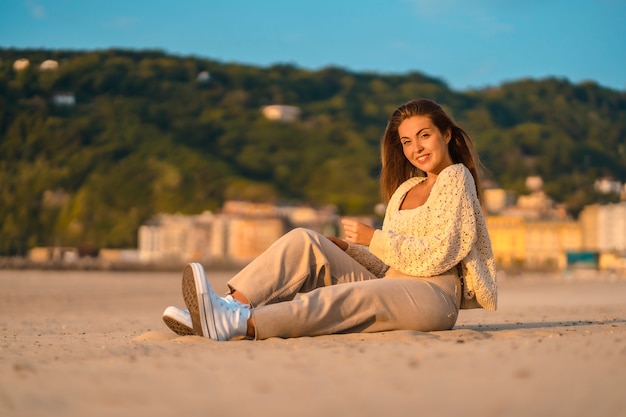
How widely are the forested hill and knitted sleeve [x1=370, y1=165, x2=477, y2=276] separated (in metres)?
77.5

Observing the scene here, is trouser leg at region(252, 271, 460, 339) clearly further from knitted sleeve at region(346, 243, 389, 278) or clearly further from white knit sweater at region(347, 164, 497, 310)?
knitted sleeve at region(346, 243, 389, 278)

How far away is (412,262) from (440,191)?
1.31 ft

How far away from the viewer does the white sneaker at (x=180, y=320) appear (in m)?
5.25

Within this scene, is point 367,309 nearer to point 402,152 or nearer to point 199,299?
point 199,299

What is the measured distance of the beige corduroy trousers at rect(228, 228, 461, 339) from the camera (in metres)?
5.12

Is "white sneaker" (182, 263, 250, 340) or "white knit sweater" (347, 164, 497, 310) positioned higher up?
"white knit sweater" (347, 164, 497, 310)

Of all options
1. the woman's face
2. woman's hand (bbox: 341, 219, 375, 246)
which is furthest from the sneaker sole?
the woman's face

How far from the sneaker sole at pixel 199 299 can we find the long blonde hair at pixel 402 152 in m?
1.51

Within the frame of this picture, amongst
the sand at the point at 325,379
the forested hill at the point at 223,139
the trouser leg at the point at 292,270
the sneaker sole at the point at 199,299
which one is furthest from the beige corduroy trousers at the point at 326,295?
the forested hill at the point at 223,139

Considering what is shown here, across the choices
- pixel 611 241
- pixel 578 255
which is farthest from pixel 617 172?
pixel 578 255

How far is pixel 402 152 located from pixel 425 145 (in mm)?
373

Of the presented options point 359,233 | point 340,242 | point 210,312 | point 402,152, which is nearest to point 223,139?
point 402,152

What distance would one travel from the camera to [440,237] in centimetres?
534

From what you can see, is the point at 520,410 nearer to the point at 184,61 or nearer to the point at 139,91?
the point at 139,91
